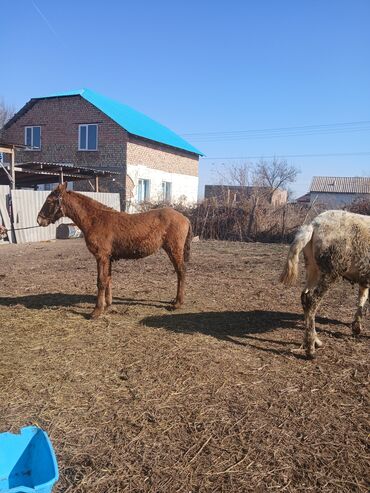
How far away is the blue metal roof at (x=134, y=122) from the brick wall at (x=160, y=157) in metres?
0.47

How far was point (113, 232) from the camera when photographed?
6.41 m

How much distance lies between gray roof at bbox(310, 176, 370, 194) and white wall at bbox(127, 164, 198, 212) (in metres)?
23.5

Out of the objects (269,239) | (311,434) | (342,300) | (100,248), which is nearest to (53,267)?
(100,248)

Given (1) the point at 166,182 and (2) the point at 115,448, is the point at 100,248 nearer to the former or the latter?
(2) the point at 115,448

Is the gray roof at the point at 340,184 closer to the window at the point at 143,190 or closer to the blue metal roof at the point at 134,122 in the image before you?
the blue metal roof at the point at 134,122

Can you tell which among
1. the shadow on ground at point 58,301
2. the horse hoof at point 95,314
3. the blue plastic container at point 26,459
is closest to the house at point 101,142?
the shadow on ground at point 58,301

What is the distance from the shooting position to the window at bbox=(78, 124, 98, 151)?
2714 cm

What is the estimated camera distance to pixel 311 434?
3158 millimetres

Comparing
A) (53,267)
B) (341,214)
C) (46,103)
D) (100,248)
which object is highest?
(46,103)

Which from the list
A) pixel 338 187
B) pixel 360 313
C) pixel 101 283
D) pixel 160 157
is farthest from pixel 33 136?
pixel 338 187

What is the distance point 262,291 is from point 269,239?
12.0 metres

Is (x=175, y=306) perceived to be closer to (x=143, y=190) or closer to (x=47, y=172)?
(x=47, y=172)

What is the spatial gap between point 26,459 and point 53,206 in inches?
190

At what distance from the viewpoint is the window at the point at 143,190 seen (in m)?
28.7
